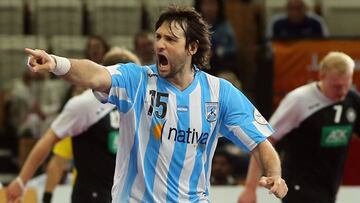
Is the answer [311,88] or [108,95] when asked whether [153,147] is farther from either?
[311,88]

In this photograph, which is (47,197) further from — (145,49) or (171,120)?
(145,49)

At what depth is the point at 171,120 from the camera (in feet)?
15.6

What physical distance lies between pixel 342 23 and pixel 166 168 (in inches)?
293

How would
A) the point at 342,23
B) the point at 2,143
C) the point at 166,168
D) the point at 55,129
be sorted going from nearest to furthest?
the point at 166,168 → the point at 55,129 → the point at 2,143 → the point at 342,23

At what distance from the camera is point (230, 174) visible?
9.41 metres

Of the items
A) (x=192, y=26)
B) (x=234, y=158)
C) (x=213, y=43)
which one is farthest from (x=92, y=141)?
(x=213, y=43)

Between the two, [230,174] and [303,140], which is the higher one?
[303,140]

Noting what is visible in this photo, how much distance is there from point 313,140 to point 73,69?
260cm

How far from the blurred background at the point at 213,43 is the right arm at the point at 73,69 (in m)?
4.81

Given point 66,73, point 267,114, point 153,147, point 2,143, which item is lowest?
point 2,143

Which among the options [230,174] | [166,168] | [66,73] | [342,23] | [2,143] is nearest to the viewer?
[66,73]

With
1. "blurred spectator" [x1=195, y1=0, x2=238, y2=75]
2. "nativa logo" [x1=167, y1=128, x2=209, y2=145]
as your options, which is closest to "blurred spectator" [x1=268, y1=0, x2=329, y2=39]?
"blurred spectator" [x1=195, y1=0, x2=238, y2=75]

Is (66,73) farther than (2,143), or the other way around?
(2,143)

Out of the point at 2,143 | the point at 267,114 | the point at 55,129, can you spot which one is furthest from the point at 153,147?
the point at 2,143
